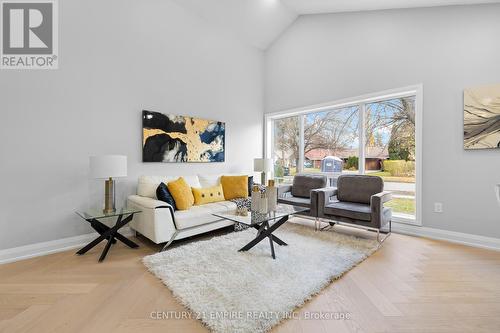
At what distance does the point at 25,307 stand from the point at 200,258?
139 cm

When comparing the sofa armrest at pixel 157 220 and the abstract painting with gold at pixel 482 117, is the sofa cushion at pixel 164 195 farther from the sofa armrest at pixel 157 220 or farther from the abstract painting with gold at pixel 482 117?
the abstract painting with gold at pixel 482 117

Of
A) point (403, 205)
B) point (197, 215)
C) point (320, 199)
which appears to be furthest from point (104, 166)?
point (403, 205)

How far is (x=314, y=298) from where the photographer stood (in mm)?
1867

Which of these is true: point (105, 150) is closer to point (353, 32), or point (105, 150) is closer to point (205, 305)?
point (205, 305)

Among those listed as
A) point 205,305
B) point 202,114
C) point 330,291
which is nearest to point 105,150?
point 202,114

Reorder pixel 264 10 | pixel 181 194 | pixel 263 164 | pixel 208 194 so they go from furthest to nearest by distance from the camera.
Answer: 1. pixel 263 164
2. pixel 264 10
3. pixel 208 194
4. pixel 181 194

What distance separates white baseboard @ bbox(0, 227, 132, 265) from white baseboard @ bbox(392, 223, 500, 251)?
14.7ft

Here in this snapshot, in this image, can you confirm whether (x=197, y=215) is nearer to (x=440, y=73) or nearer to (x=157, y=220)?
(x=157, y=220)

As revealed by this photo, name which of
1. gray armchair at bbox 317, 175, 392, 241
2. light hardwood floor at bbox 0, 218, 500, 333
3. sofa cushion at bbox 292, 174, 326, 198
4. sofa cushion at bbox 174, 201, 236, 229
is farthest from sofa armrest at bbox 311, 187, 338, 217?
sofa cushion at bbox 174, 201, 236, 229

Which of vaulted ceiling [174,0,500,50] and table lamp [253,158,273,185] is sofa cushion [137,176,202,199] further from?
vaulted ceiling [174,0,500,50]

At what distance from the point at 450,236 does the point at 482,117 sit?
1617mm

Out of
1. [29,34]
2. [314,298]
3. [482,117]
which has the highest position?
[29,34]

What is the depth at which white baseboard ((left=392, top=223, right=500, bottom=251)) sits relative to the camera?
2.94 meters

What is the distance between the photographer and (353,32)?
4078 mm
